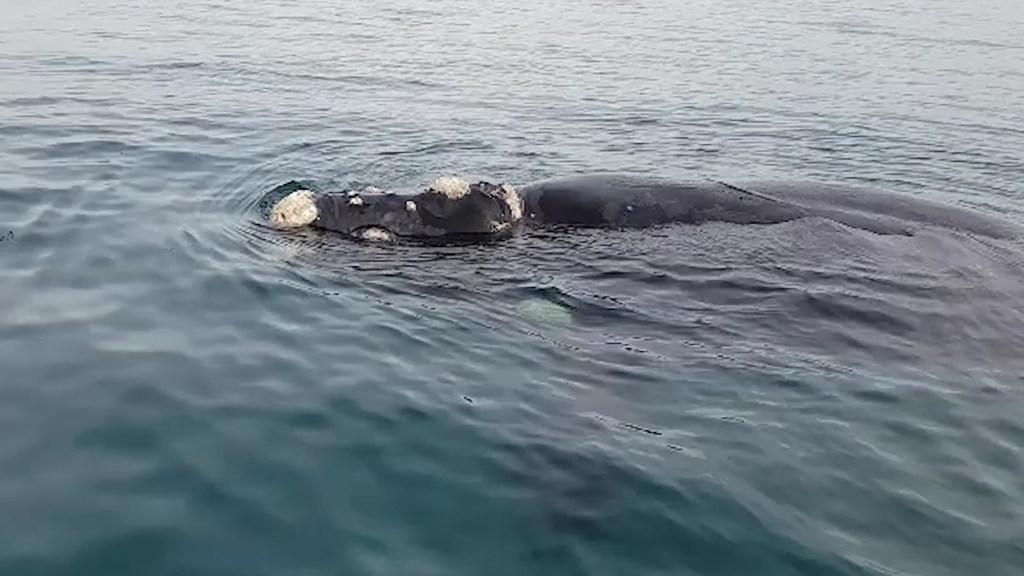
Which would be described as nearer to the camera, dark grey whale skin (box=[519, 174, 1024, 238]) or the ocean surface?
the ocean surface

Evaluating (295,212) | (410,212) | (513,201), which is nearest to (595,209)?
(513,201)

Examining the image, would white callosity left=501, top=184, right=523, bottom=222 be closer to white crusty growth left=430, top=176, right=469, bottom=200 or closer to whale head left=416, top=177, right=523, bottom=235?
whale head left=416, top=177, right=523, bottom=235

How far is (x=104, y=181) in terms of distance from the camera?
15.8m

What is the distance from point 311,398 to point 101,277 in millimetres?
4079

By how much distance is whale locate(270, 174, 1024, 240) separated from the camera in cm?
1309

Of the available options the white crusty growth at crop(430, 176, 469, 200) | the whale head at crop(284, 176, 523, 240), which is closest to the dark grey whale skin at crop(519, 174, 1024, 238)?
the whale head at crop(284, 176, 523, 240)

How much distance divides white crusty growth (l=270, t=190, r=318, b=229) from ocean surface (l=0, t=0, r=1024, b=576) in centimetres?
28

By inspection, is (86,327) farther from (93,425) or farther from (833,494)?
(833,494)

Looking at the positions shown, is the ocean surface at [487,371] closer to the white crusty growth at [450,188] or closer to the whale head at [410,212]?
the whale head at [410,212]

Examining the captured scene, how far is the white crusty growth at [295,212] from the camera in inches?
526

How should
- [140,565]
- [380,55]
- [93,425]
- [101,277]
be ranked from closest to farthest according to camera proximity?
[140,565], [93,425], [101,277], [380,55]

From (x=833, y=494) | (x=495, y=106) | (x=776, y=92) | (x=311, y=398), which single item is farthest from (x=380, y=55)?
(x=833, y=494)

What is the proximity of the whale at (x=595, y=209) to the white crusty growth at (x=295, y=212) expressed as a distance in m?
0.01

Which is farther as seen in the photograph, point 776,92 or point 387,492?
point 776,92
